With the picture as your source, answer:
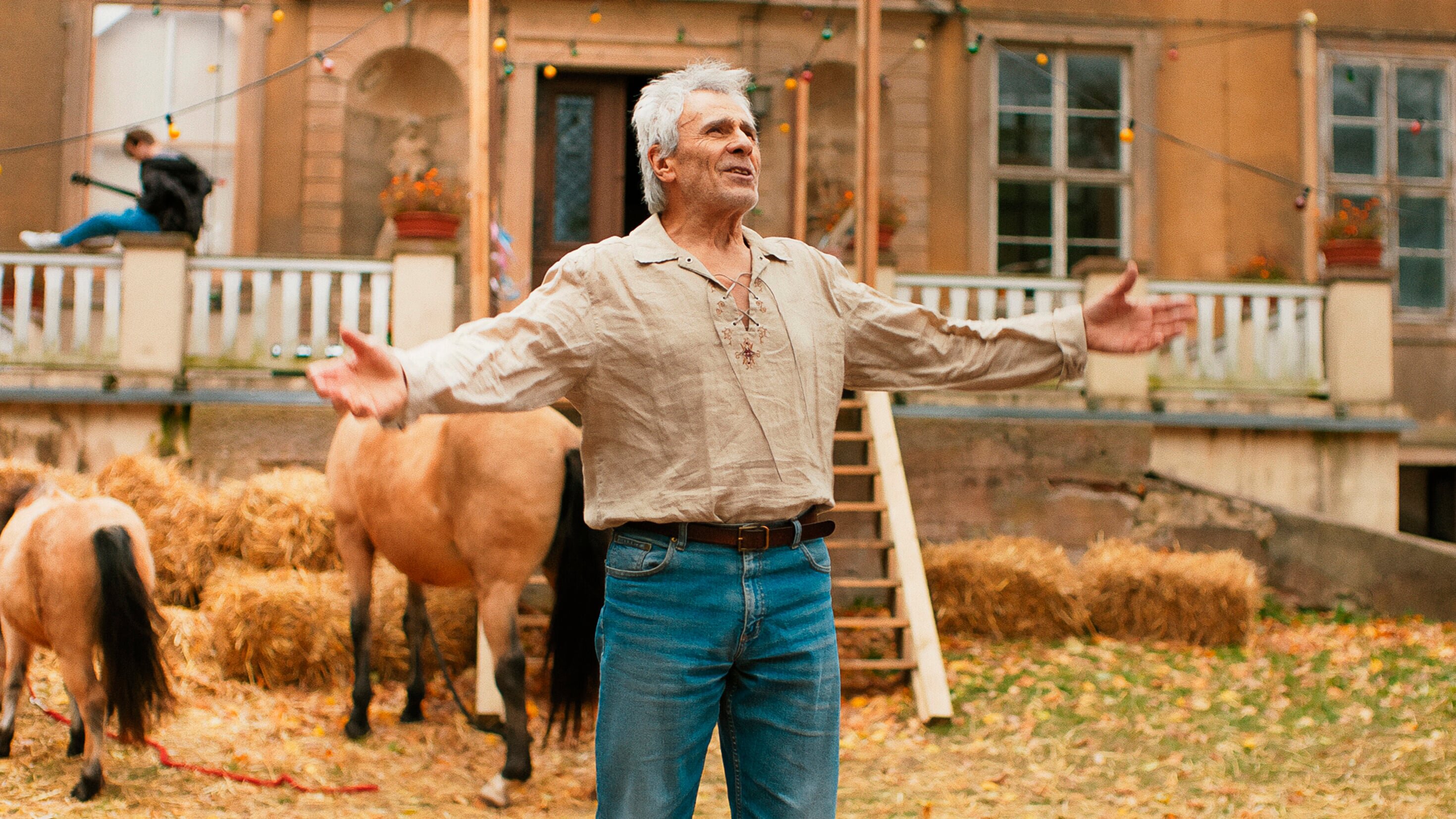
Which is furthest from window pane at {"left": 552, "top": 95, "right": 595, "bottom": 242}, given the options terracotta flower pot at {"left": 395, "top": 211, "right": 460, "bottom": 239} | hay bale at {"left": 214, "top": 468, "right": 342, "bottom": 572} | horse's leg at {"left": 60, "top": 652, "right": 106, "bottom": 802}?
horse's leg at {"left": 60, "top": 652, "right": 106, "bottom": 802}

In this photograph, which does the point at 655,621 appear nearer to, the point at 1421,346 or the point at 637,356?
the point at 637,356

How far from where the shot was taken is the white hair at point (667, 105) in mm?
2074

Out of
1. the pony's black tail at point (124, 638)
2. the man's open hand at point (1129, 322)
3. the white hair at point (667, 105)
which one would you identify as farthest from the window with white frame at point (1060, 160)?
the white hair at point (667, 105)

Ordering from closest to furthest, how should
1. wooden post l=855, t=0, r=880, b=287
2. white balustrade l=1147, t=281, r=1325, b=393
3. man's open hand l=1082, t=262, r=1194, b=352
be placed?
man's open hand l=1082, t=262, r=1194, b=352 < wooden post l=855, t=0, r=880, b=287 < white balustrade l=1147, t=281, r=1325, b=393

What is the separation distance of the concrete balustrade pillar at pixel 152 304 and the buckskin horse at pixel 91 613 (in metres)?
3.73

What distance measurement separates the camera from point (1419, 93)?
1123cm

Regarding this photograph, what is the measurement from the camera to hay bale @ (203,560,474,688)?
5.34m

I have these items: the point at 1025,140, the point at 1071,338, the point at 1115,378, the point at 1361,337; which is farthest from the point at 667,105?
the point at 1025,140

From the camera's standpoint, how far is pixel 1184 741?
4.73m

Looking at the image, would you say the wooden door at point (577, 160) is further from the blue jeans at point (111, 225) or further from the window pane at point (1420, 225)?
the window pane at point (1420, 225)

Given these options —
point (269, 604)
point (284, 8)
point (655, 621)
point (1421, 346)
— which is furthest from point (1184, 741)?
point (284, 8)

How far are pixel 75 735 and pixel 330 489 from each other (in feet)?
4.34

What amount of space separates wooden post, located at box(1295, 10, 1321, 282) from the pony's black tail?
10010 mm

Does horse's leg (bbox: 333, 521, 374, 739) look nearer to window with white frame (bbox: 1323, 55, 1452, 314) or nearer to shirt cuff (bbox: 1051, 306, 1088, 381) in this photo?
shirt cuff (bbox: 1051, 306, 1088, 381)
